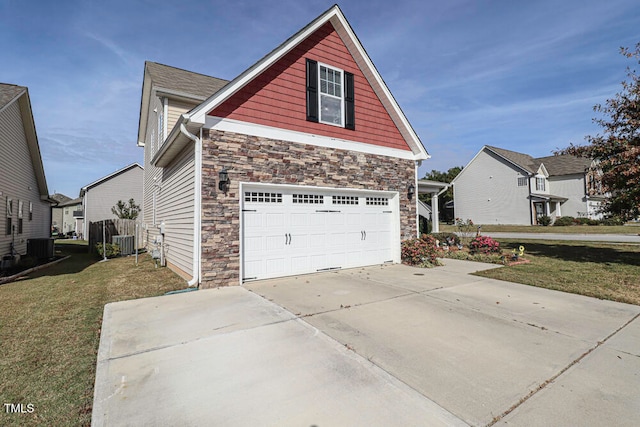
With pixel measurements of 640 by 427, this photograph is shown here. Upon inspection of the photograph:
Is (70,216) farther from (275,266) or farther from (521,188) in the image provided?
(521,188)

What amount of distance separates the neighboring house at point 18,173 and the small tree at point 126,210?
8.10 meters

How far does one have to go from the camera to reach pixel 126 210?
2430 cm

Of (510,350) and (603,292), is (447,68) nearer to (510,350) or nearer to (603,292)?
(603,292)

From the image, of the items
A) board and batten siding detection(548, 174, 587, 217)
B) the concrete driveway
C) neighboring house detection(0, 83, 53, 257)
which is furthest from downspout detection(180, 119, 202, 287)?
board and batten siding detection(548, 174, 587, 217)

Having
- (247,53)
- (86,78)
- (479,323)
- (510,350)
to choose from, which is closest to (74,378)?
(510,350)

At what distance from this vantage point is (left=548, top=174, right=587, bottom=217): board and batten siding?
108ft

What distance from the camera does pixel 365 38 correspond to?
32.1 feet

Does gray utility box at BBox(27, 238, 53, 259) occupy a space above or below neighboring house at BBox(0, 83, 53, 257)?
below

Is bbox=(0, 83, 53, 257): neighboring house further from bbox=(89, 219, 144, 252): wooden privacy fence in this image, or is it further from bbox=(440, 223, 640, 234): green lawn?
bbox=(440, 223, 640, 234): green lawn

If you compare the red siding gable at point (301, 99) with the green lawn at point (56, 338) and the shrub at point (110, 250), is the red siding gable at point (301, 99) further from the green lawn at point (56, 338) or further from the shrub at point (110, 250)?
the shrub at point (110, 250)

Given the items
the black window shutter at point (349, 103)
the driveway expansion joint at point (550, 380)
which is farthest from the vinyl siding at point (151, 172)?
the driveway expansion joint at point (550, 380)

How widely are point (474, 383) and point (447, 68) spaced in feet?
50.1

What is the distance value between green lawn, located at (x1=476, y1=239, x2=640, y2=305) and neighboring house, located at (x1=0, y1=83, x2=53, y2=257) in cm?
1641

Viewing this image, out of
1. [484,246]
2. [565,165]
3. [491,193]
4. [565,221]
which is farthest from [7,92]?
[565,165]
